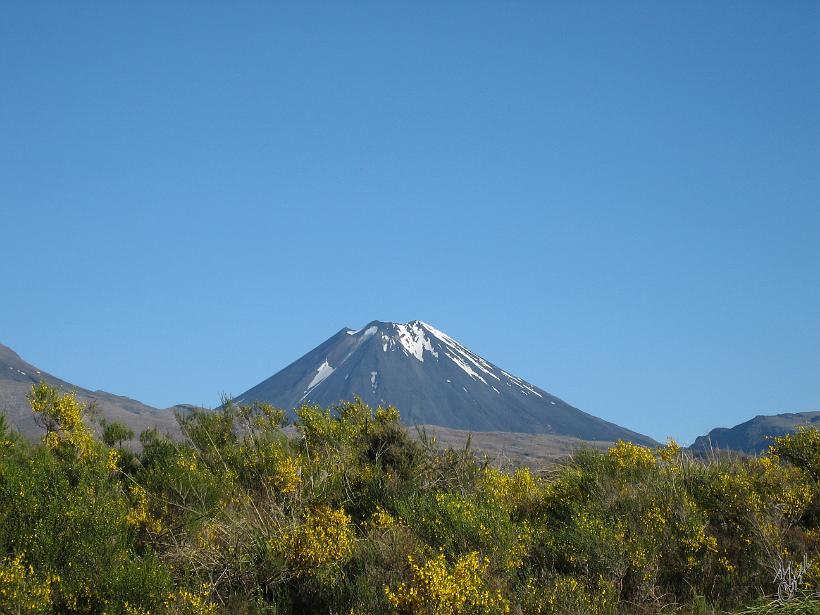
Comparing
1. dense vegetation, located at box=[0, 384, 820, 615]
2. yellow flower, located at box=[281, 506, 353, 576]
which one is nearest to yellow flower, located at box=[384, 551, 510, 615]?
dense vegetation, located at box=[0, 384, 820, 615]

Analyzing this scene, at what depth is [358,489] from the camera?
42.2ft

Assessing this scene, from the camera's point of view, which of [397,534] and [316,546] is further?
[397,534]

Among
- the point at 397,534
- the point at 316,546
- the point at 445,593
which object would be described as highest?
the point at 397,534

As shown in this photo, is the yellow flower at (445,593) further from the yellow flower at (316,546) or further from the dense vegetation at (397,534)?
the yellow flower at (316,546)

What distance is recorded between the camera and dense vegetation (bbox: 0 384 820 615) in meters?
9.49

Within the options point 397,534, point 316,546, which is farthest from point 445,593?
point 316,546

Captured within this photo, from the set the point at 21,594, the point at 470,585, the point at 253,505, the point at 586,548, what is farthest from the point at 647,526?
the point at 21,594

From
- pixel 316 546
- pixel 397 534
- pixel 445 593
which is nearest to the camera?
pixel 445 593

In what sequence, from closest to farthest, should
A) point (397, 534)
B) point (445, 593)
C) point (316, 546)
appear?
point (445, 593) → point (316, 546) → point (397, 534)

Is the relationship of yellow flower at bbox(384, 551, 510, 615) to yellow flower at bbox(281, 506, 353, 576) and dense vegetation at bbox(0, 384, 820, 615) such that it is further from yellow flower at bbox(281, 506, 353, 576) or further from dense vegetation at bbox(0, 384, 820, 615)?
yellow flower at bbox(281, 506, 353, 576)

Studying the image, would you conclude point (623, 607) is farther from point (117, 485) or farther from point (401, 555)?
point (117, 485)

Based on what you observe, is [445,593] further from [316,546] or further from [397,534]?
[316,546]

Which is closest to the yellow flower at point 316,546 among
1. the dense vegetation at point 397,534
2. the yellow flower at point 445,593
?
the dense vegetation at point 397,534

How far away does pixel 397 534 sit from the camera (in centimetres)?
1052
